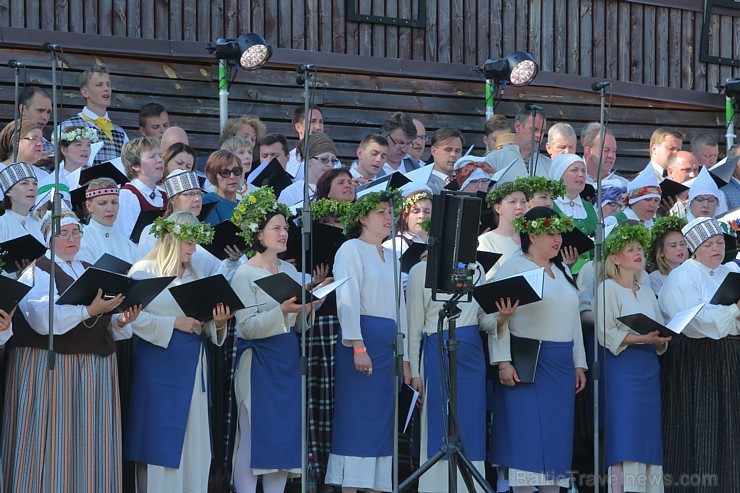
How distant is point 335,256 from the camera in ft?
26.7

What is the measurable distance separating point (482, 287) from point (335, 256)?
3.12 ft

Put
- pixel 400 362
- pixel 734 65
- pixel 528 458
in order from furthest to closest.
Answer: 1. pixel 734 65
2. pixel 528 458
3. pixel 400 362

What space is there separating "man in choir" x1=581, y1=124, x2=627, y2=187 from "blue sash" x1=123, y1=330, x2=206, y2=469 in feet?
14.3

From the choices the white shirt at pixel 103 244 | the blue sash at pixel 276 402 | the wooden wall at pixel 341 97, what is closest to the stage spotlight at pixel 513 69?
the wooden wall at pixel 341 97

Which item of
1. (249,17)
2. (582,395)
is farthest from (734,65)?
(582,395)

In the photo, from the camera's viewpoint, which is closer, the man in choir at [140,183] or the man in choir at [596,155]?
the man in choir at [140,183]

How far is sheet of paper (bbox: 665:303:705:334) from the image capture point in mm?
8109

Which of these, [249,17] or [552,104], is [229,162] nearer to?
[249,17]

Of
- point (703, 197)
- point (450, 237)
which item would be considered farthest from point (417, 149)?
point (450, 237)

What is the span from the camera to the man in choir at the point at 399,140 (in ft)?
36.1

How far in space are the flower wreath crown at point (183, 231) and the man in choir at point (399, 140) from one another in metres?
3.38

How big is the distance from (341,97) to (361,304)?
5.59m

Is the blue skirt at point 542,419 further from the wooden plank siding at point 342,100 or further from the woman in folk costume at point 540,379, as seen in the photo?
the wooden plank siding at point 342,100

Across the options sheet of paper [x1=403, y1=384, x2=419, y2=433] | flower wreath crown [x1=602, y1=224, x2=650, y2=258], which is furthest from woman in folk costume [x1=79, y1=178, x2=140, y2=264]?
flower wreath crown [x1=602, y1=224, x2=650, y2=258]
